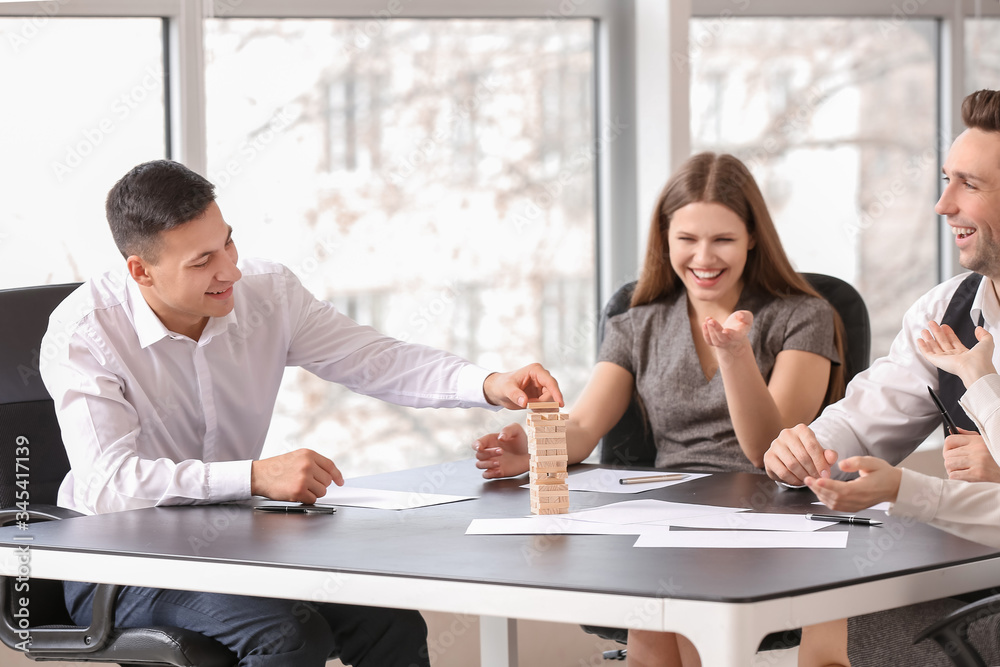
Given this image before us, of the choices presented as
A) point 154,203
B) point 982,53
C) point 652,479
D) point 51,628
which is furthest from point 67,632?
point 982,53

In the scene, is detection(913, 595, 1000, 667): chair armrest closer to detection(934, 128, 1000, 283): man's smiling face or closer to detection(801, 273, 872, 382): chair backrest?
detection(934, 128, 1000, 283): man's smiling face

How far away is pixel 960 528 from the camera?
1574 millimetres

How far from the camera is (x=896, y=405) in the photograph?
2283 mm

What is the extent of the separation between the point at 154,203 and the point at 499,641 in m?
1.09

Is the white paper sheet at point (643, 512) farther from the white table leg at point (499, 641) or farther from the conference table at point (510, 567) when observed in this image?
the white table leg at point (499, 641)

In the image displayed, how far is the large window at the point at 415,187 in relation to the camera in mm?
3115

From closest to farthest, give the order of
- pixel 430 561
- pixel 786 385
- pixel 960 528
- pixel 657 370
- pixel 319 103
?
pixel 430 561
pixel 960 528
pixel 786 385
pixel 657 370
pixel 319 103

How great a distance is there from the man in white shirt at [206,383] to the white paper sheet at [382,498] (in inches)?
2.4

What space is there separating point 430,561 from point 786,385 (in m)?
1.28

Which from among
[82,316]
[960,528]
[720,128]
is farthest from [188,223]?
[720,128]

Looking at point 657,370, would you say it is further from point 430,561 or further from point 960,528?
point 430,561

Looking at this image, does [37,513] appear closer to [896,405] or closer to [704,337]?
[704,337]

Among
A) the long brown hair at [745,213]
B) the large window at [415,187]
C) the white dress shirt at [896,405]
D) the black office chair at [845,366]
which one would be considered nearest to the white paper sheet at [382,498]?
the black office chair at [845,366]

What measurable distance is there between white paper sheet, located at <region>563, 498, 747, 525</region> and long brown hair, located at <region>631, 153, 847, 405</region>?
900mm
